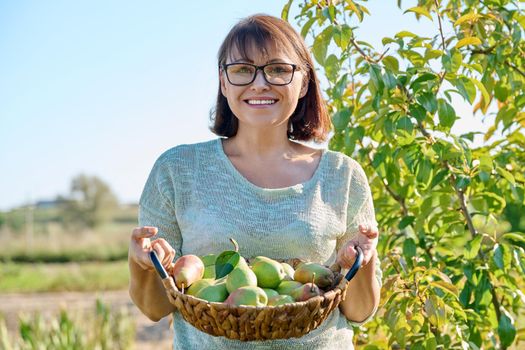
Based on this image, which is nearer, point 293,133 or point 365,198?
point 365,198

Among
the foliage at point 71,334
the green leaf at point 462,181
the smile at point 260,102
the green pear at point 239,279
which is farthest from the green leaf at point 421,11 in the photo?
the foliage at point 71,334

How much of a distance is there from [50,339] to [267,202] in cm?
272

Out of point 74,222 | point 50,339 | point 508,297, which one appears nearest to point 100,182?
point 74,222

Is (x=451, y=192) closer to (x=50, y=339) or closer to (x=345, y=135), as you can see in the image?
(x=345, y=135)

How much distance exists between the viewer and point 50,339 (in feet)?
12.9

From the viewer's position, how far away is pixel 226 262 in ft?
4.58

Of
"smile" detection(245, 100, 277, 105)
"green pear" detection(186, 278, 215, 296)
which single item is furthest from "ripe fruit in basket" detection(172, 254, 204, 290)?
"smile" detection(245, 100, 277, 105)

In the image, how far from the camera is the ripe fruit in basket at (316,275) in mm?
1388

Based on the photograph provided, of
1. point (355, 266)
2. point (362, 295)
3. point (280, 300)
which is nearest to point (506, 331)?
point (362, 295)

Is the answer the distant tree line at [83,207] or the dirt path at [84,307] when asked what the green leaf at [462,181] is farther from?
the distant tree line at [83,207]

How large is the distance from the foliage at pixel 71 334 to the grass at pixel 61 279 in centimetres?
728

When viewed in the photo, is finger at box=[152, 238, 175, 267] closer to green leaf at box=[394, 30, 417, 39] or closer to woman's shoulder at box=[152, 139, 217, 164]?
woman's shoulder at box=[152, 139, 217, 164]

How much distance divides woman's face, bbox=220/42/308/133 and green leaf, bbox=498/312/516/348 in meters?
0.94

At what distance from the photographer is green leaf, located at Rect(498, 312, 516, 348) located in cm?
201
